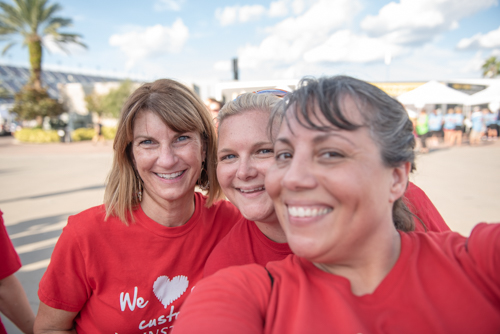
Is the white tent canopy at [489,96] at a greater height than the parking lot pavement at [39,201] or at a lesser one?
greater

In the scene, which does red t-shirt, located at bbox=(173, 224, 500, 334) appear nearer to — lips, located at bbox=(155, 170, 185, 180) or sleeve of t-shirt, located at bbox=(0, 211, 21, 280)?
lips, located at bbox=(155, 170, 185, 180)

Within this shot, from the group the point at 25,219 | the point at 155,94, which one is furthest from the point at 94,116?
the point at 155,94

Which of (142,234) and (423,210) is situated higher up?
(423,210)

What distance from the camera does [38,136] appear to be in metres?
25.9

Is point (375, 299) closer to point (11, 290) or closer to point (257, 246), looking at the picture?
point (257, 246)

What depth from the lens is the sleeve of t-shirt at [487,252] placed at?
112 centimetres

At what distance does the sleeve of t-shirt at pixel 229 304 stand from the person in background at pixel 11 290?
71.1 inches

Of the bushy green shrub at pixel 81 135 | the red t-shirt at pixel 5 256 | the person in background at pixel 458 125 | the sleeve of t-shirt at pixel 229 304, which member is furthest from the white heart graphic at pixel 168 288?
the bushy green shrub at pixel 81 135

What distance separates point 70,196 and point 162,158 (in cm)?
738

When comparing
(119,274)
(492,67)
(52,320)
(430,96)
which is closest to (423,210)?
(119,274)

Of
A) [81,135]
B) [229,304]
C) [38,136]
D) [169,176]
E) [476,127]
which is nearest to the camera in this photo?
[229,304]

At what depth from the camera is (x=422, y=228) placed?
169cm

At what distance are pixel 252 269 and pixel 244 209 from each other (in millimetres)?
625

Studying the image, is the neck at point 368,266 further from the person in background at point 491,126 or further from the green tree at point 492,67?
the green tree at point 492,67
